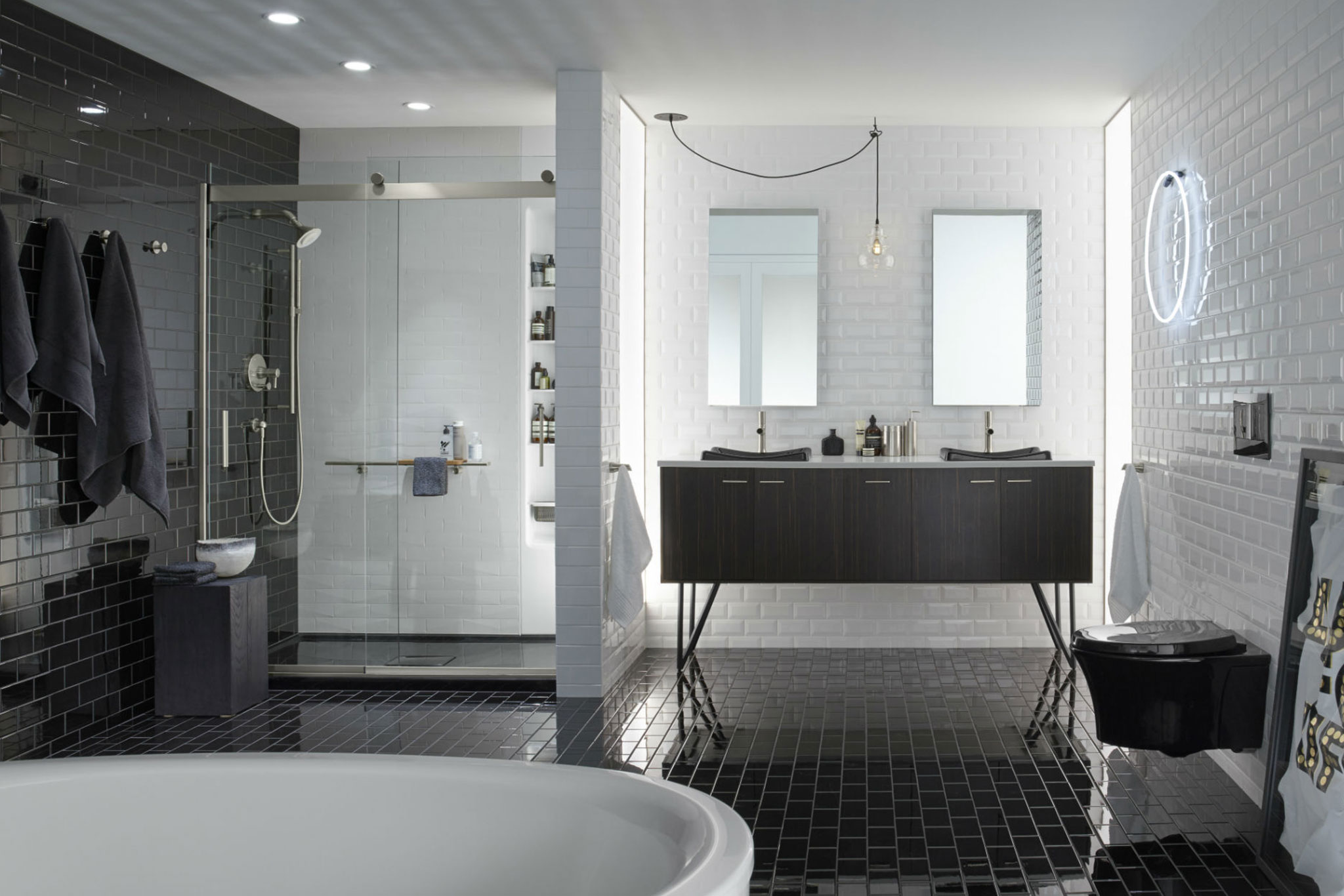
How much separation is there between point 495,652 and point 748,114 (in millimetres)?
3019

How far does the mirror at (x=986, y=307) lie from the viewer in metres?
6.12

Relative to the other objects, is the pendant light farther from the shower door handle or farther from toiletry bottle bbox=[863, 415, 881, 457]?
the shower door handle

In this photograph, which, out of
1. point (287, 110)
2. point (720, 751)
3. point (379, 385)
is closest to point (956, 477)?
point (720, 751)

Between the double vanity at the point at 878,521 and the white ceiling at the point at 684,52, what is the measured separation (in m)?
1.78

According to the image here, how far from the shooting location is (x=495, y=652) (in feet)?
17.0

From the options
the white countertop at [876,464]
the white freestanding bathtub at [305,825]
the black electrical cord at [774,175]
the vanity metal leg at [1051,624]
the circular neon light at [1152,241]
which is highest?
the black electrical cord at [774,175]

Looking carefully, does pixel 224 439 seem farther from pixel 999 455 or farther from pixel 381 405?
pixel 999 455

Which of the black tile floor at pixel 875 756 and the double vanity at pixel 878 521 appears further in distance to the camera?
the double vanity at pixel 878 521

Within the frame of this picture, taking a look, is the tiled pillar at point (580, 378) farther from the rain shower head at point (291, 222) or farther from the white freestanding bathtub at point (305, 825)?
the white freestanding bathtub at point (305, 825)

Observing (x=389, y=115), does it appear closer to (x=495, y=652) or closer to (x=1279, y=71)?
(x=495, y=652)

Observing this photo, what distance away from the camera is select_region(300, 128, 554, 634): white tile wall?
5.02 meters

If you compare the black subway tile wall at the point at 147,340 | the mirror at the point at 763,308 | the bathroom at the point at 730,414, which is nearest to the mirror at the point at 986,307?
the bathroom at the point at 730,414

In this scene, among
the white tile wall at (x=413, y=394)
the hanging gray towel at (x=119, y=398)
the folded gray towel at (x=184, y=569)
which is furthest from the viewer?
the white tile wall at (x=413, y=394)

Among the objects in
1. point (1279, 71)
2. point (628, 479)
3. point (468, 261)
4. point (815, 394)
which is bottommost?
point (628, 479)
